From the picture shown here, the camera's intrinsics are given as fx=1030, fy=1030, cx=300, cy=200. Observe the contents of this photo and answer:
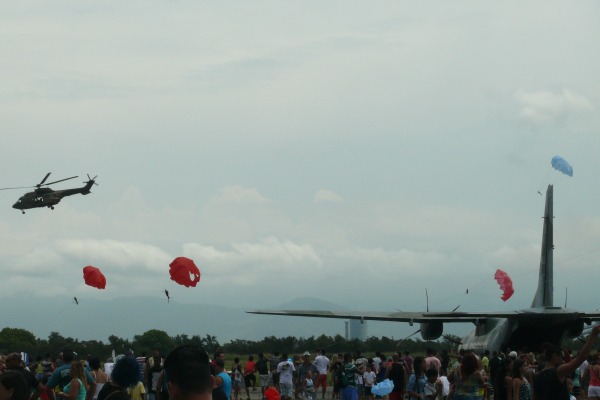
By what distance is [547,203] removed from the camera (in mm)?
45281

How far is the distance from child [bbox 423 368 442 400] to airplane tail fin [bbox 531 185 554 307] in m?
23.6

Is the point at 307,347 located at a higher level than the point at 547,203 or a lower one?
lower

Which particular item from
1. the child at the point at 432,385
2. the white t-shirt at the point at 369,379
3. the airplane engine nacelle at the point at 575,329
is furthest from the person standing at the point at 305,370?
the airplane engine nacelle at the point at 575,329

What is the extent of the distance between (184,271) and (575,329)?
15.0 m

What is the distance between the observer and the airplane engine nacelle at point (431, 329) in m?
40.5

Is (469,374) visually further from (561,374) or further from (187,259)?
(187,259)

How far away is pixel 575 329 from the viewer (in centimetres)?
3772

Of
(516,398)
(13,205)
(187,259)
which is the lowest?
(516,398)

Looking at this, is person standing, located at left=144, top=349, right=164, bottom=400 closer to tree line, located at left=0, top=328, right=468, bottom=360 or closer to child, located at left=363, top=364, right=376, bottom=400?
child, located at left=363, top=364, right=376, bottom=400

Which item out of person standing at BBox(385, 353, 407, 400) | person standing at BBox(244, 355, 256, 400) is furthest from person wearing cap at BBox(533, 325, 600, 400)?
person standing at BBox(244, 355, 256, 400)

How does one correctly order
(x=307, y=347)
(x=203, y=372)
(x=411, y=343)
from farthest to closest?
(x=411, y=343)
(x=307, y=347)
(x=203, y=372)

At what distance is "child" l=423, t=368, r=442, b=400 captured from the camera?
17.7m

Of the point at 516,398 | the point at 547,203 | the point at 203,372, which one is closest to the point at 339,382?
the point at 516,398

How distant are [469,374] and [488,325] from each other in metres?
27.4
